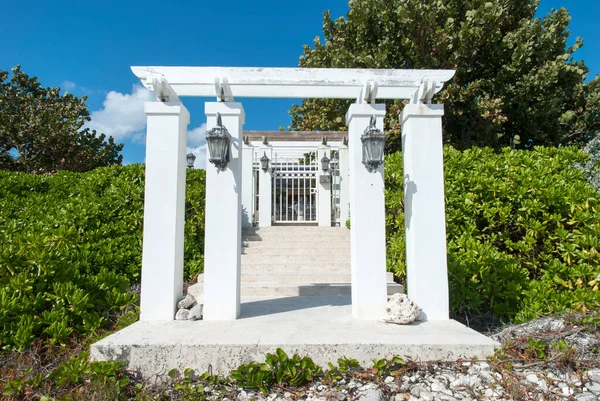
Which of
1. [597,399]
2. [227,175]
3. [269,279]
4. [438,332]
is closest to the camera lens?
[597,399]

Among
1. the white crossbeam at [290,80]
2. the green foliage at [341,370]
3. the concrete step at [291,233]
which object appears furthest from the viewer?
the concrete step at [291,233]

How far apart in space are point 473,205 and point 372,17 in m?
6.43

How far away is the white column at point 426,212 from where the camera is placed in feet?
9.88

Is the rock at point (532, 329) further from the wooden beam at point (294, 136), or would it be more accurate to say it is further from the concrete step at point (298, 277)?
the wooden beam at point (294, 136)

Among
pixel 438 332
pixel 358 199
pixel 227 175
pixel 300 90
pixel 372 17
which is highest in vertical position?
pixel 372 17

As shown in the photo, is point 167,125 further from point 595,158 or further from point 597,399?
point 595,158

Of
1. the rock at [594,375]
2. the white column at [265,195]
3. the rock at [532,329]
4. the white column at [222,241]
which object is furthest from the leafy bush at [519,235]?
the white column at [265,195]

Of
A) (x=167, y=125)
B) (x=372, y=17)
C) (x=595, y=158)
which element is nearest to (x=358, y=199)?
(x=167, y=125)

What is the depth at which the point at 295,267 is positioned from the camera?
17.1 ft

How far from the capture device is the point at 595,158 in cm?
485

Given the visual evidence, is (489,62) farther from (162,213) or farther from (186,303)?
(186,303)

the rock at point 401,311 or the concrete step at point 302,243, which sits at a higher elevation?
the concrete step at point 302,243

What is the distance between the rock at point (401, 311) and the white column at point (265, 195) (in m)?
5.33

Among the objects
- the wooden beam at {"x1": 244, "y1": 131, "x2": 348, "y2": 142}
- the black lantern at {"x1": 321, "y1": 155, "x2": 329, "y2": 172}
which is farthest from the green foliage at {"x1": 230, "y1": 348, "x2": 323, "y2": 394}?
the wooden beam at {"x1": 244, "y1": 131, "x2": 348, "y2": 142}
